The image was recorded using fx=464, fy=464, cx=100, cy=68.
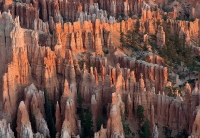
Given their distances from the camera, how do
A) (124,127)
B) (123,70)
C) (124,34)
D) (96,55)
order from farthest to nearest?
(124,34) < (96,55) < (123,70) < (124,127)

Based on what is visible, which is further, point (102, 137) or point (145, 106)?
point (145, 106)

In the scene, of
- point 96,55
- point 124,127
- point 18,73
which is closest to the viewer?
point 124,127

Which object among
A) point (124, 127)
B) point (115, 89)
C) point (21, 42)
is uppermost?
point (21, 42)

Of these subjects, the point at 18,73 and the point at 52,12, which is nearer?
the point at 18,73

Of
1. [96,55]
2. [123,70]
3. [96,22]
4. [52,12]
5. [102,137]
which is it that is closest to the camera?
[102,137]

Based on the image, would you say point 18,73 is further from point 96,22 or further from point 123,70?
point 96,22

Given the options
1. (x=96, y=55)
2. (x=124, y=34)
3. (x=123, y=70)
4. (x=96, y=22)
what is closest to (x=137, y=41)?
(x=124, y=34)

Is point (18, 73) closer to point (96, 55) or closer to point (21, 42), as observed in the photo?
point (21, 42)

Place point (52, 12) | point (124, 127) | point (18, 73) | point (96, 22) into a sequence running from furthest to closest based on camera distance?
point (52, 12) → point (96, 22) → point (18, 73) → point (124, 127)

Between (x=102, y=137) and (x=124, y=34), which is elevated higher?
(x=124, y=34)

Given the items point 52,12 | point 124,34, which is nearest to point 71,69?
point 124,34
